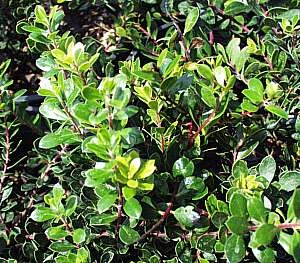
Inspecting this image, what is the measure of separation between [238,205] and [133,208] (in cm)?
23

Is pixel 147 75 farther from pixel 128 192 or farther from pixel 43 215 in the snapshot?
pixel 43 215

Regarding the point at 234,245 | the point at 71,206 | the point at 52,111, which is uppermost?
the point at 52,111

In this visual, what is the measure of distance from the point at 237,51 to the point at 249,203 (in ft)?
1.91

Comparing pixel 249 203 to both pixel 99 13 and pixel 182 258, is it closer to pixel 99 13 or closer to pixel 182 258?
pixel 182 258

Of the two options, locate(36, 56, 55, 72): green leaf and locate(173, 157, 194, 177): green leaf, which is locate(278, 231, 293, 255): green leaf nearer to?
locate(173, 157, 194, 177): green leaf

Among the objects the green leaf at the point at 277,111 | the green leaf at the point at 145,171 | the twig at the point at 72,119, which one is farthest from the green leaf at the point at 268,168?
the twig at the point at 72,119

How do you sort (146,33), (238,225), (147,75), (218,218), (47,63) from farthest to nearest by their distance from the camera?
(146,33), (47,63), (147,75), (218,218), (238,225)

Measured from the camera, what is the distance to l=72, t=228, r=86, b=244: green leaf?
1.23 meters

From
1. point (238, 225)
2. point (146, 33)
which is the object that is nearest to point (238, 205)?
point (238, 225)

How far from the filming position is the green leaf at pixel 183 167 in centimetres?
123

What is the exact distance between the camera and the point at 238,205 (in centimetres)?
103

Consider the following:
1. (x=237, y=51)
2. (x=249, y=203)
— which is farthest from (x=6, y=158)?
(x=249, y=203)

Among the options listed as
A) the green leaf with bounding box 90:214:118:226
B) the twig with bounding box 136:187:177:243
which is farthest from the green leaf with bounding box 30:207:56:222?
the twig with bounding box 136:187:177:243

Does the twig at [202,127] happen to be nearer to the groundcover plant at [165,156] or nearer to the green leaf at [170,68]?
the groundcover plant at [165,156]
